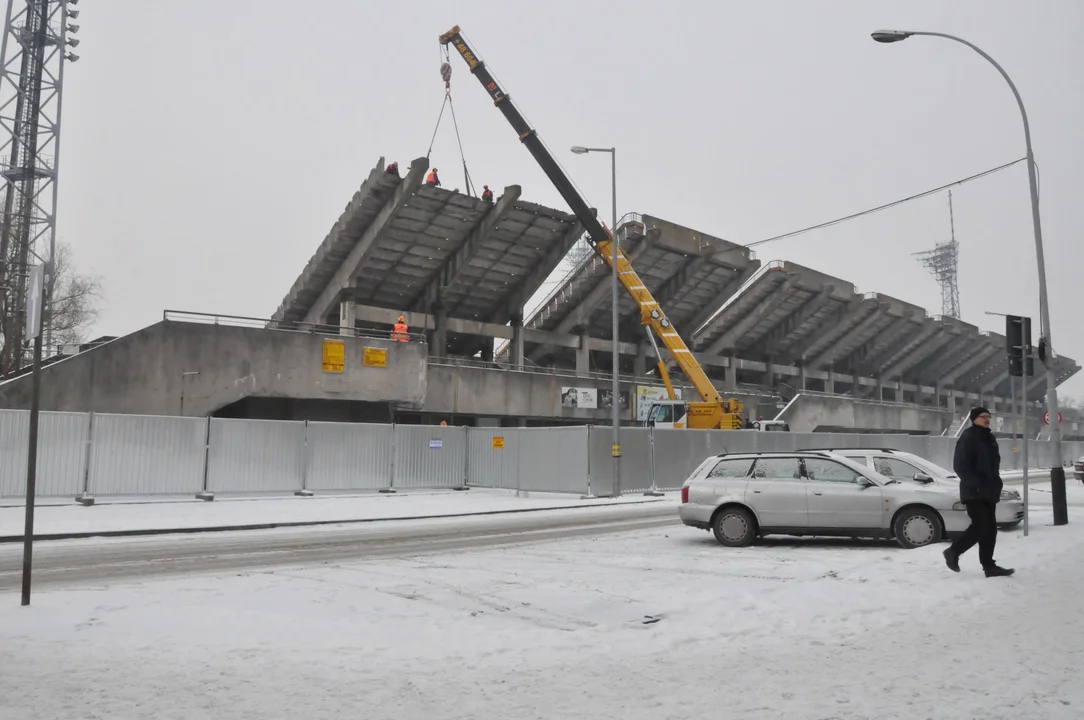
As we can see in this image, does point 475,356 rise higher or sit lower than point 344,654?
higher

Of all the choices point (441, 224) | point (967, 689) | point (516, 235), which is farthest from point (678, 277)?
point (967, 689)

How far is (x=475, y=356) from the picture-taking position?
5428 cm

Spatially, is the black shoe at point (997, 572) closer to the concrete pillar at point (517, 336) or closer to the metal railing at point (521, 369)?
the metal railing at point (521, 369)

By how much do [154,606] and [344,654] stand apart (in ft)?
8.88

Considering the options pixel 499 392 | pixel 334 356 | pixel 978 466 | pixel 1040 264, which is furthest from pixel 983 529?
pixel 499 392

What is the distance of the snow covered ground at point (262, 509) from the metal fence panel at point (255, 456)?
54 centimetres

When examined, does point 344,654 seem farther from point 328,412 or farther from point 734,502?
point 328,412

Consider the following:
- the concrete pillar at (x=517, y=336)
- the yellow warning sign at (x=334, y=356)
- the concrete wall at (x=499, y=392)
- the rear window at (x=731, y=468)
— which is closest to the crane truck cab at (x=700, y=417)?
the concrete wall at (x=499, y=392)

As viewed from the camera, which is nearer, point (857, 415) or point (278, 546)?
point (278, 546)

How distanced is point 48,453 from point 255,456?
16.4 ft

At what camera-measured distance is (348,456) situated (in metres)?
25.7

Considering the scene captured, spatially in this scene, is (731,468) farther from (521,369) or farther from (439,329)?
(439,329)

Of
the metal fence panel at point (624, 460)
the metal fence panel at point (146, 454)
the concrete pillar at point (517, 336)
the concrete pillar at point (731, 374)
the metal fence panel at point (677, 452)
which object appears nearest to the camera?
the metal fence panel at point (146, 454)

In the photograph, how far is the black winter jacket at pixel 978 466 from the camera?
9.30m
